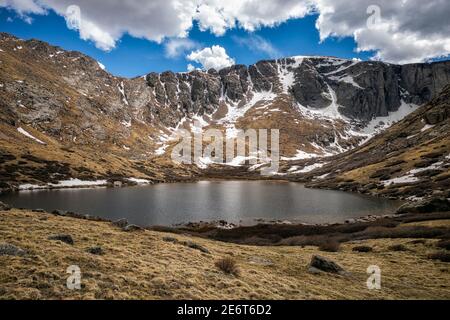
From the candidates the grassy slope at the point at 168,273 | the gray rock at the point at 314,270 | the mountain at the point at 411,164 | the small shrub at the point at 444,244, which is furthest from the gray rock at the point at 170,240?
the mountain at the point at 411,164

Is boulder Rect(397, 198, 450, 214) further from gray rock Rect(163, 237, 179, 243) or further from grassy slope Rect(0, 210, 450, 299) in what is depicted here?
gray rock Rect(163, 237, 179, 243)

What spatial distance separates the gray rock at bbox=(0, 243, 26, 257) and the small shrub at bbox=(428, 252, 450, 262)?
30.6 m

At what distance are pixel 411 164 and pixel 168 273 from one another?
364 feet

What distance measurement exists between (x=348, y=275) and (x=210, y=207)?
208ft

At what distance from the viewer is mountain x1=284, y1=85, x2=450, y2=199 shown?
8298 cm

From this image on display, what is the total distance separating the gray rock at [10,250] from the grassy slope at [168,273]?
638 millimetres

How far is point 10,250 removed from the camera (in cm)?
1767

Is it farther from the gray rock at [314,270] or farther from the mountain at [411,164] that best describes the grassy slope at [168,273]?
the mountain at [411,164]

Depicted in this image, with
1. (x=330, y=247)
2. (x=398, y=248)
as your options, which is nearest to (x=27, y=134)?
(x=330, y=247)

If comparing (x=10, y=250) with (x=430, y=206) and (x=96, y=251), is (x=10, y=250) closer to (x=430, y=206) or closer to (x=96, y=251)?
(x=96, y=251)

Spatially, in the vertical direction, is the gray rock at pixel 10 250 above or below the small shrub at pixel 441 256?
above

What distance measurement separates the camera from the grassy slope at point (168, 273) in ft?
48.4

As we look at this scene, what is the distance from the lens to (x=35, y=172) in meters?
115
